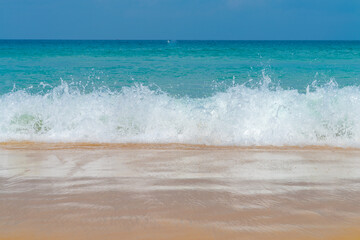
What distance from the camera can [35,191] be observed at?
3.49m

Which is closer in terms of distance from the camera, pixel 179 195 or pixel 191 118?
pixel 179 195

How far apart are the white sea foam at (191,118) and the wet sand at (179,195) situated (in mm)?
946

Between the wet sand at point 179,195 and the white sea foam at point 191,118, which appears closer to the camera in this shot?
the wet sand at point 179,195

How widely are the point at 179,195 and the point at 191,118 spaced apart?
3458 millimetres

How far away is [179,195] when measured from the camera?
3.36 m

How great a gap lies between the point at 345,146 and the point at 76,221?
423 cm

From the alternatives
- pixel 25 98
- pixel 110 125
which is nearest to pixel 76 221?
pixel 110 125

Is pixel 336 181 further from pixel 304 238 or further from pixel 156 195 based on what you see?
pixel 156 195

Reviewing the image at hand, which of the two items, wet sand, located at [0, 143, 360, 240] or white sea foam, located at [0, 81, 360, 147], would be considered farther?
white sea foam, located at [0, 81, 360, 147]

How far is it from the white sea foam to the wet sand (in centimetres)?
95

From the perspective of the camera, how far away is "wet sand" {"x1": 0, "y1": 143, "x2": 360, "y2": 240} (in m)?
2.70

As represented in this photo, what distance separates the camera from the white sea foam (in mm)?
6109

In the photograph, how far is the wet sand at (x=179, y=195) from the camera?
270 centimetres

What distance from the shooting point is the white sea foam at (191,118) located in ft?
20.0
